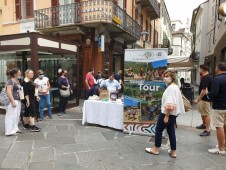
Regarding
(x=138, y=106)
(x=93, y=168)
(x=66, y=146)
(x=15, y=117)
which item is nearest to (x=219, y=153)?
(x=138, y=106)

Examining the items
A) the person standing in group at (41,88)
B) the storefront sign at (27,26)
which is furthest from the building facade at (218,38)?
the storefront sign at (27,26)

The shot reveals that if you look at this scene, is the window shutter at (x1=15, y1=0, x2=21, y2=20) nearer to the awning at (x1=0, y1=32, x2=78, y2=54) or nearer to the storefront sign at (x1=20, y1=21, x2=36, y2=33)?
the storefront sign at (x1=20, y1=21, x2=36, y2=33)

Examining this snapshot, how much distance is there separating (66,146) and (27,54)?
209 inches

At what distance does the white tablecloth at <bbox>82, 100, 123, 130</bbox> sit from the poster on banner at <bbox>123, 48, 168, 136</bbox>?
332mm

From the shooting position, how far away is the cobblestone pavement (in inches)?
163

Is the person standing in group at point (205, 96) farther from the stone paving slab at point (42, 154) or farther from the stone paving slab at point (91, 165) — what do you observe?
the stone paving slab at point (42, 154)

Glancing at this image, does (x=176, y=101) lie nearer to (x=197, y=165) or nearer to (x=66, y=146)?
(x=197, y=165)

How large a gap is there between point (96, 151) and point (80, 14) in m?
8.78

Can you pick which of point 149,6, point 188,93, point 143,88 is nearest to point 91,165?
point 143,88

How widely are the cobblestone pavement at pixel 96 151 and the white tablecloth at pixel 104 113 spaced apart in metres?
0.19

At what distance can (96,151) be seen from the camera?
480 centimetres

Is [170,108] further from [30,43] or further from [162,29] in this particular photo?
[162,29]

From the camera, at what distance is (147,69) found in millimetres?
5586

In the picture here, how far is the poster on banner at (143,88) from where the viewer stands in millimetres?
5496
